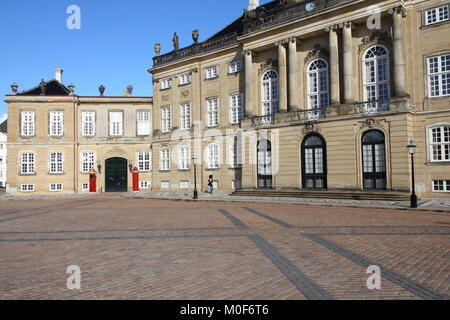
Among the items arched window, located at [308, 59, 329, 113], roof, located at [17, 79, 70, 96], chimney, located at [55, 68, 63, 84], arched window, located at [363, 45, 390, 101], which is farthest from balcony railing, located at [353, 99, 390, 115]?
chimney, located at [55, 68, 63, 84]

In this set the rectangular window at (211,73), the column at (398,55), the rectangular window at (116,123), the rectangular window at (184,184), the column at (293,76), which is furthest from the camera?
the rectangular window at (116,123)

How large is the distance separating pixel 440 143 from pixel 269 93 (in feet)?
47.3

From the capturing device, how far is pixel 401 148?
78.5ft

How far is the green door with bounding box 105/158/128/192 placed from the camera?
1667 inches

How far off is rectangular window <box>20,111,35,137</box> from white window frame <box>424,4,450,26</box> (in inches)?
1589

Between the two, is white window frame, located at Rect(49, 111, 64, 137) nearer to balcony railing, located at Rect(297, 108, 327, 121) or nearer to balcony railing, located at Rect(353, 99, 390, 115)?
balcony railing, located at Rect(297, 108, 327, 121)

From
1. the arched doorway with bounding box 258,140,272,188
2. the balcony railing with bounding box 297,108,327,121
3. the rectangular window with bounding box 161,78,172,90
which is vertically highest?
the rectangular window with bounding box 161,78,172,90

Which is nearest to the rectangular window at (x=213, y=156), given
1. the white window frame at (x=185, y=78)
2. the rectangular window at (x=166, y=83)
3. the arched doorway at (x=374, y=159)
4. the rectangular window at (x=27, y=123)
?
the white window frame at (x=185, y=78)

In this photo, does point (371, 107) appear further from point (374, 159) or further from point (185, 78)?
point (185, 78)

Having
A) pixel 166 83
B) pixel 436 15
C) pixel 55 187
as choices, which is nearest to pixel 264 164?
pixel 436 15

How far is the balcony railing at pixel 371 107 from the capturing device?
81.7ft

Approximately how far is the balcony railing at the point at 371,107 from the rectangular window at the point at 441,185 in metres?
5.92

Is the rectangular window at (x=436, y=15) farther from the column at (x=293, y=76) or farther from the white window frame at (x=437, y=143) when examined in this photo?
the column at (x=293, y=76)
